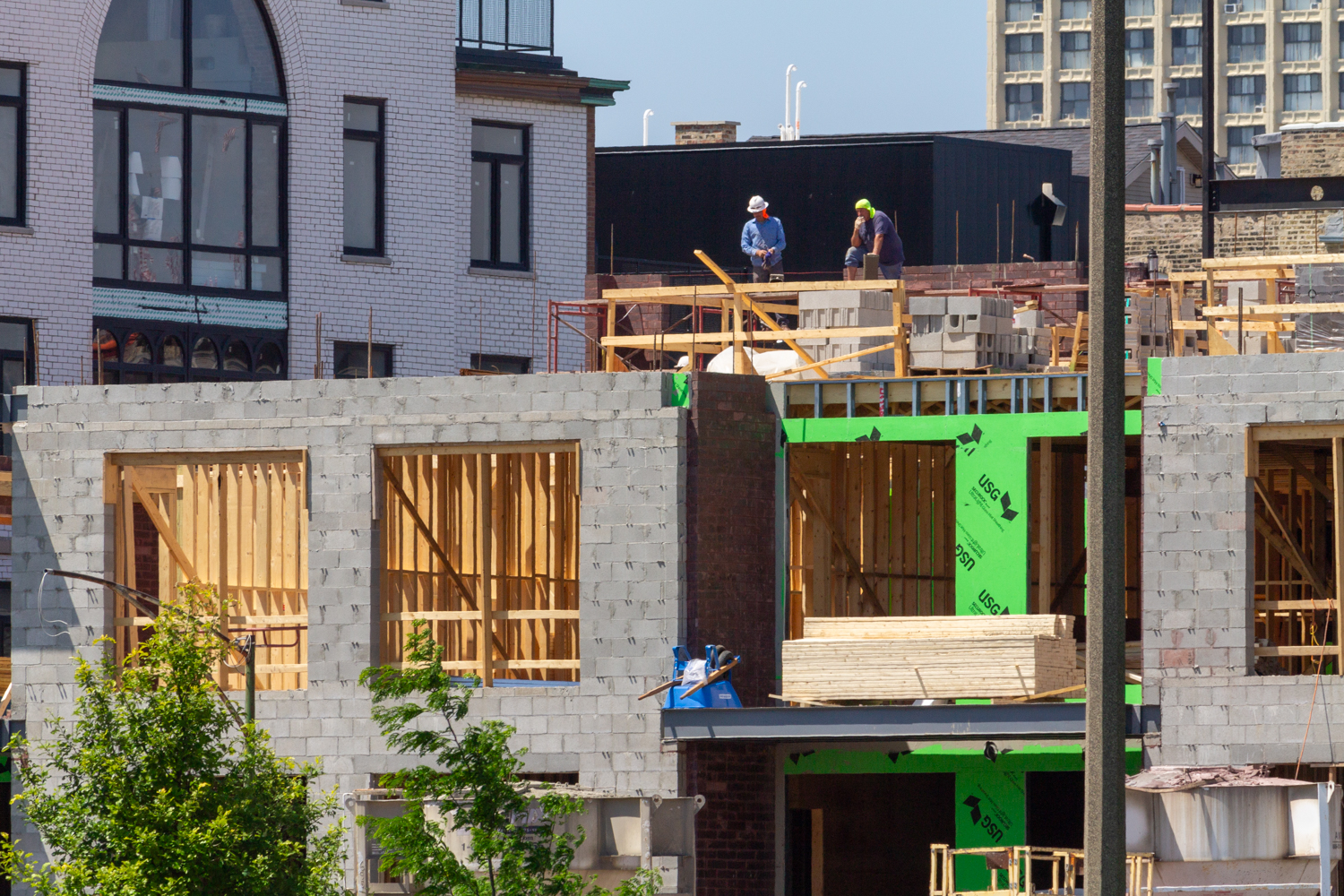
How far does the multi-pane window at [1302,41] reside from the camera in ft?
443

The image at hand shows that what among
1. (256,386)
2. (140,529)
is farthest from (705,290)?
(140,529)

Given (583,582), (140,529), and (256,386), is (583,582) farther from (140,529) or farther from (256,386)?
(140,529)

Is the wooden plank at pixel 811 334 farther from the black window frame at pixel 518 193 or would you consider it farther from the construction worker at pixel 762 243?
the black window frame at pixel 518 193

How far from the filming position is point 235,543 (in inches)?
1070

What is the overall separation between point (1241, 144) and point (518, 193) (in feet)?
348

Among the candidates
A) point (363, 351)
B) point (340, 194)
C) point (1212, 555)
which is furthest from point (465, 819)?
point (340, 194)

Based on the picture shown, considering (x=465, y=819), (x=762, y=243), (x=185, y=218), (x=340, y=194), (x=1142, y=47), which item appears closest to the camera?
(x=465, y=819)

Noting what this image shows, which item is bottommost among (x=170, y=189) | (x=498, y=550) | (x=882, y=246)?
(x=498, y=550)

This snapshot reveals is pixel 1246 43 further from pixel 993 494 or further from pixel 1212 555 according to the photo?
pixel 1212 555

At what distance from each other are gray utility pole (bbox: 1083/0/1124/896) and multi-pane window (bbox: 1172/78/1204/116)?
119554 mm

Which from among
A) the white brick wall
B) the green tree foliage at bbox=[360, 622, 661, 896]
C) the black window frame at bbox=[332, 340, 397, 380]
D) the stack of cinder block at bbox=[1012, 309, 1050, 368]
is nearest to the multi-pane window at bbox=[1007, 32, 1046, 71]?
the white brick wall

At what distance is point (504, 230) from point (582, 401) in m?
14.0

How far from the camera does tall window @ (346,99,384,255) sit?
36656mm

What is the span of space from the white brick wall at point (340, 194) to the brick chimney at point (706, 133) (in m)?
17.7
